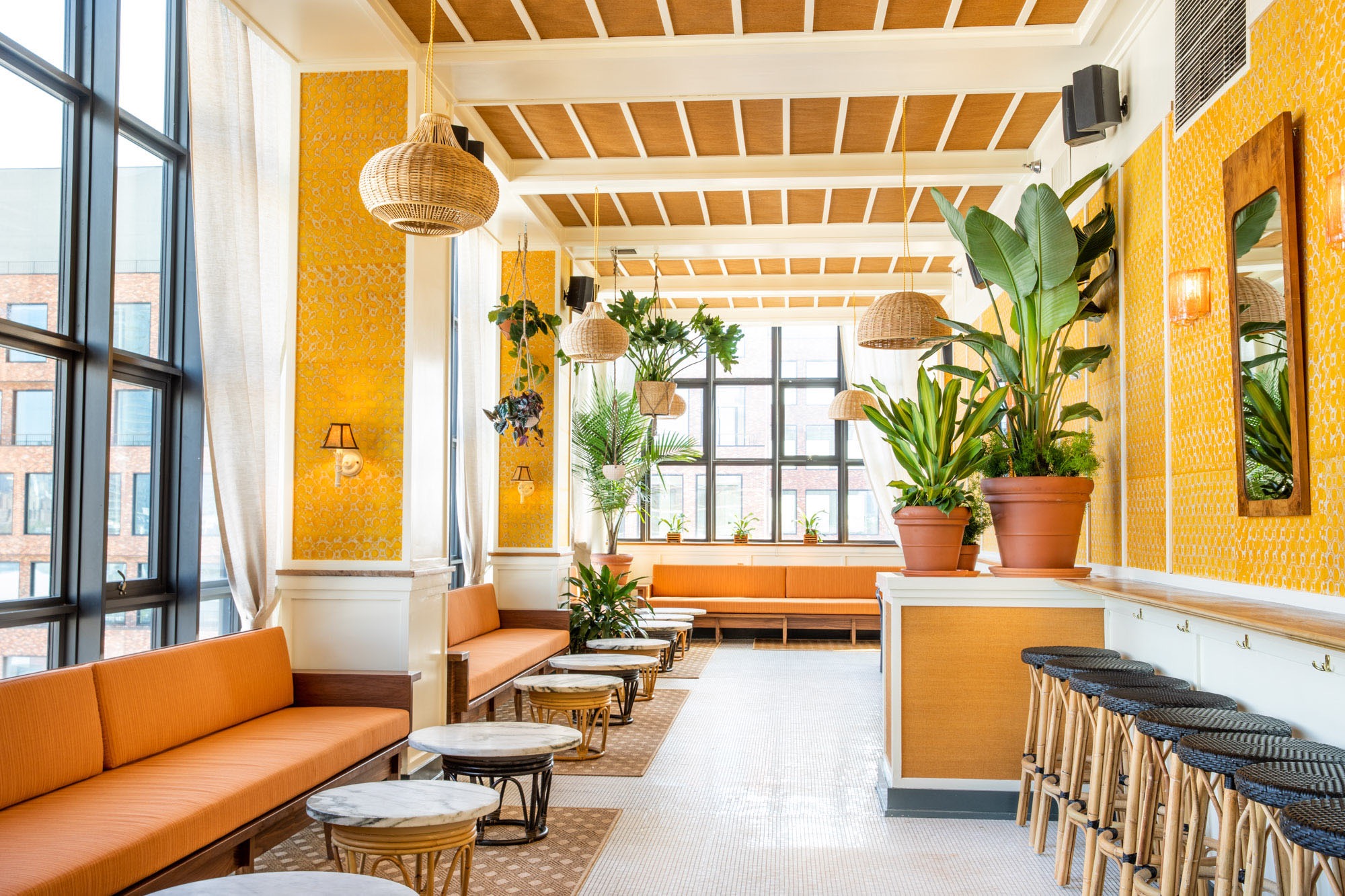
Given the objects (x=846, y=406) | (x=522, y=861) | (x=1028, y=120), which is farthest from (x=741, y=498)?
(x=522, y=861)

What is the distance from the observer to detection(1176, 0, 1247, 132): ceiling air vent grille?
379cm

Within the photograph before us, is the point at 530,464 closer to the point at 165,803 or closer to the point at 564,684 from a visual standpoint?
the point at 564,684

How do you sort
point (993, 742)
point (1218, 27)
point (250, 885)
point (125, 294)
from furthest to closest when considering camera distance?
point (993, 742) < point (125, 294) < point (1218, 27) < point (250, 885)

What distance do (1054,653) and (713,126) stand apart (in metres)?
4.01

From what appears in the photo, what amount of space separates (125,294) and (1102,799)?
438 cm

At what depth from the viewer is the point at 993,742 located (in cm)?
488

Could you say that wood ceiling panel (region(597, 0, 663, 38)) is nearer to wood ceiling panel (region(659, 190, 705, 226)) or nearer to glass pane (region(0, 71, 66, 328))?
wood ceiling panel (region(659, 190, 705, 226))

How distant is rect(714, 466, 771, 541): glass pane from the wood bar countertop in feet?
29.1

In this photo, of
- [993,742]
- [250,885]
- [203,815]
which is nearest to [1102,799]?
[993,742]

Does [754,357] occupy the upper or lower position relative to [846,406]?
upper

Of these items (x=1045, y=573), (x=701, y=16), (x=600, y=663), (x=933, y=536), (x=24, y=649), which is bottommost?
(x=600, y=663)

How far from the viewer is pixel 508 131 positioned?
22.4 feet

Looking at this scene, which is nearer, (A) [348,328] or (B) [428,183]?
(B) [428,183]

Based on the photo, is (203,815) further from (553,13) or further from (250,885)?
(553,13)
